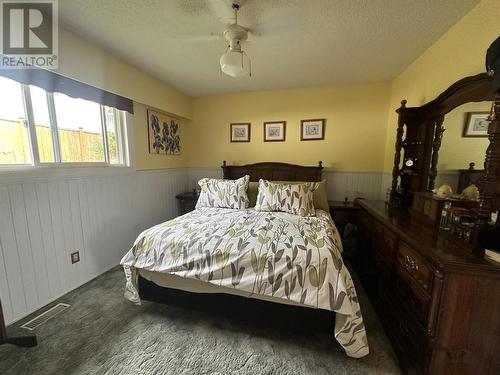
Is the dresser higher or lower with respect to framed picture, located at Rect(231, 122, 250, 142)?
lower

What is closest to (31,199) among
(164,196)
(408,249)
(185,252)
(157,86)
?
(185,252)

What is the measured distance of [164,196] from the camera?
11.1 ft

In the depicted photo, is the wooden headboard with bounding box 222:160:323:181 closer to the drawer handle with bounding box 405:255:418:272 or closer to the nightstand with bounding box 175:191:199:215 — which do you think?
the nightstand with bounding box 175:191:199:215

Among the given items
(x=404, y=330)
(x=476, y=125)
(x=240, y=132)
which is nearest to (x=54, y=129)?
(x=240, y=132)

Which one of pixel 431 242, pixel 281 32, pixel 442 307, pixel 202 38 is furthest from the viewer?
pixel 202 38

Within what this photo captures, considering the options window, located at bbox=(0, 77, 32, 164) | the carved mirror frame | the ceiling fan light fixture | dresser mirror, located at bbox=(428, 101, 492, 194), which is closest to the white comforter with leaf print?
the carved mirror frame

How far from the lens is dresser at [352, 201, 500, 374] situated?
100 cm

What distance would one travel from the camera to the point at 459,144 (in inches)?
63.8

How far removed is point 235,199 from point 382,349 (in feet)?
6.22

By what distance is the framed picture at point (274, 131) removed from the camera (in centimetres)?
337

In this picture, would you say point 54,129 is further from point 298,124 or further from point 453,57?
point 453,57

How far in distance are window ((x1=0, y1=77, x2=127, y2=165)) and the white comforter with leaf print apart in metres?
1.19

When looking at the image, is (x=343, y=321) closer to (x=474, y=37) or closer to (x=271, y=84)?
(x=474, y=37)

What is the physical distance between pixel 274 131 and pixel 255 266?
2454mm
